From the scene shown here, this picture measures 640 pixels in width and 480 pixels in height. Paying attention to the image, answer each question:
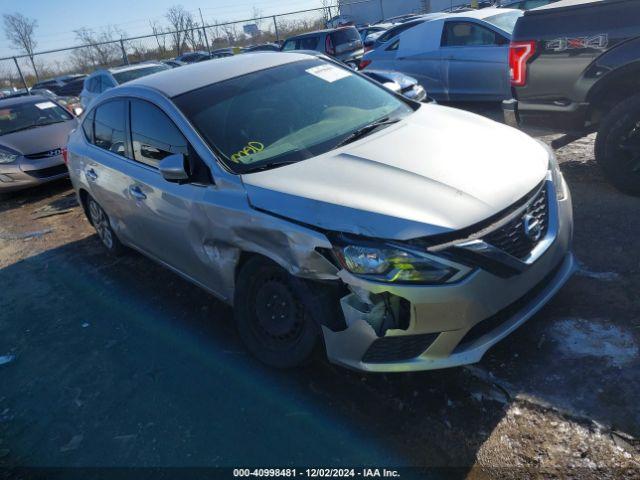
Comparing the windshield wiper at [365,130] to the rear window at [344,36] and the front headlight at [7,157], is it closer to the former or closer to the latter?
the front headlight at [7,157]

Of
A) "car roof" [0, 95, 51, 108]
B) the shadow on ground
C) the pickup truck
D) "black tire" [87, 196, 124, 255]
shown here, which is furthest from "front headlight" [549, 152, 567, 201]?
"car roof" [0, 95, 51, 108]

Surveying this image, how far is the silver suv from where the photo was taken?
247 centimetres

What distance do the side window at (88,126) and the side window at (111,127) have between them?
0.10 metres

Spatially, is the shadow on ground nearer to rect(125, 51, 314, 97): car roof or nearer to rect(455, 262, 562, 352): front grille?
rect(455, 262, 562, 352): front grille

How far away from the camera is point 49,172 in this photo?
29.1 ft

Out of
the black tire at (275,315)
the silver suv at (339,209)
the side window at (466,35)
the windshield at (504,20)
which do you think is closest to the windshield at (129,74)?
the side window at (466,35)

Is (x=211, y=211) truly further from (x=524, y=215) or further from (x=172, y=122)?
(x=524, y=215)

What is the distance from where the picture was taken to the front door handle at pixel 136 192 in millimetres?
3977

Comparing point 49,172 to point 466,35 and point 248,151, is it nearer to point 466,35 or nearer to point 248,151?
point 248,151

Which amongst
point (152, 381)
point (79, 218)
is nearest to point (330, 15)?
point (79, 218)

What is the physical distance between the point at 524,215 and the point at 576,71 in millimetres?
2447

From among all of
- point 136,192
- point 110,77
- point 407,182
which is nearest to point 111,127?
point 136,192

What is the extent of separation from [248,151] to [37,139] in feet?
24.2

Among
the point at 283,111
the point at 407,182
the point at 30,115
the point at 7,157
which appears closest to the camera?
the point at 407,182
